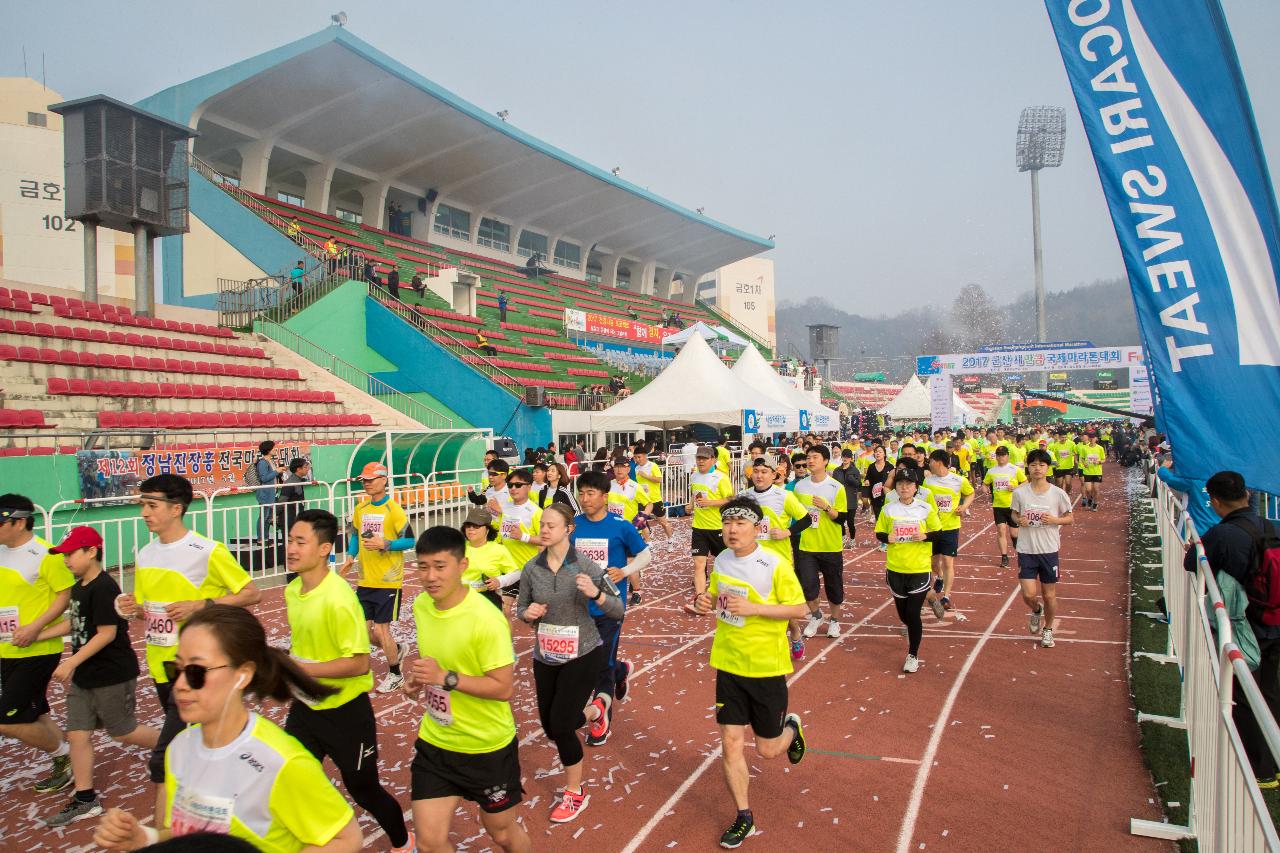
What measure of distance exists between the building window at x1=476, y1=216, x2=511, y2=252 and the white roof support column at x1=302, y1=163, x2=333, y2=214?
380 inches

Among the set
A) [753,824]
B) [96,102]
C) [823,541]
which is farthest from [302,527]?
[96,102]

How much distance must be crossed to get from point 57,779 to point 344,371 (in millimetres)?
17325

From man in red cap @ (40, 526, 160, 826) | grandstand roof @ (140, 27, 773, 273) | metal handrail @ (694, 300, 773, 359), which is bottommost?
man in red cap @ (40, 526, 160, 826)

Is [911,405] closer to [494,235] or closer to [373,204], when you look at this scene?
[494,235]

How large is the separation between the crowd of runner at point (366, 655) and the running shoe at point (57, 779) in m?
0.01

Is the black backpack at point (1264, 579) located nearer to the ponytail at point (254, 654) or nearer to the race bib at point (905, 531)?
the race bib at point (905, 531)

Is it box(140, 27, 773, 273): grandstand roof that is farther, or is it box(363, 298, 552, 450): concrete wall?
box(140, 27, 773, 273): grandstand roof

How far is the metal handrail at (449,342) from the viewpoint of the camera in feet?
77.3

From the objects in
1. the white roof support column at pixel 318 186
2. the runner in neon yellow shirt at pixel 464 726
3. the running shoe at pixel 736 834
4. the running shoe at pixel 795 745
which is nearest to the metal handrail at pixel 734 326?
the white roof support column at pixel 318 186

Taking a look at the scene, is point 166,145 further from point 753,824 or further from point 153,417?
point 753,824

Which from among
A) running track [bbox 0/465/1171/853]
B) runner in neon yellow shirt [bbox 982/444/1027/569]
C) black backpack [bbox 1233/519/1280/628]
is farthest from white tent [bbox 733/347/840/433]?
black backpack [bbox 1233/519/1280/628]

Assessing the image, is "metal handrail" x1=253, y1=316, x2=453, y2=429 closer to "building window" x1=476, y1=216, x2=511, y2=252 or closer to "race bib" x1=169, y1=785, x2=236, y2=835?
"race bib" x1=169, y1=785, x2=236, y2=835

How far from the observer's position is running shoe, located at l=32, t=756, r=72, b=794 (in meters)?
5.11

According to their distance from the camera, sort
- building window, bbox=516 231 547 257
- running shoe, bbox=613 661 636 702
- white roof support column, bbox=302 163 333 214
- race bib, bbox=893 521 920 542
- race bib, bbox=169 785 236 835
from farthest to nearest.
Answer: building window, bbox=516 231 547 257
white roof support column, bbox=302 163 333 214
race bib, bbox=893 521 920 542
running shoe, bbox=613 661 636 702
race bib, bbox=169 785 236 835
